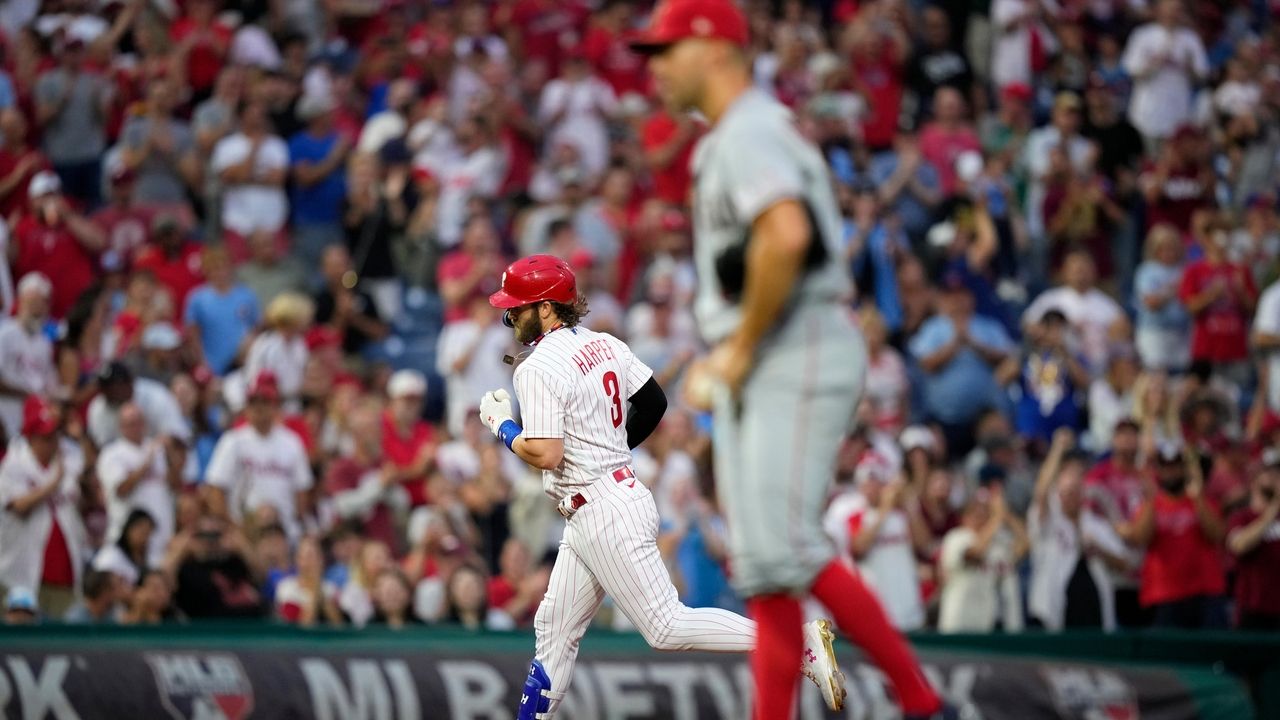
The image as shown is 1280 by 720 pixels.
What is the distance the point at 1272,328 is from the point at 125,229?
974 cm

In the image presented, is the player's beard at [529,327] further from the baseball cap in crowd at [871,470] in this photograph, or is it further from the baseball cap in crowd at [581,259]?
the baseball cap in crowd at [581,259]

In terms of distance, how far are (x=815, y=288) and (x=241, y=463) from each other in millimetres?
8577

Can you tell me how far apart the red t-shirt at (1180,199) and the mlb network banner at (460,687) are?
805 cm

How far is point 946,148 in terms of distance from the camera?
19078mm

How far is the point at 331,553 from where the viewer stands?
46.2ft

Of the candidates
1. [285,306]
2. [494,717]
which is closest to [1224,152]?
[285,306]

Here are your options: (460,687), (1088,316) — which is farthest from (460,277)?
(460,687)

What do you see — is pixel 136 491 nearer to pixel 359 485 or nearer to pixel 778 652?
pixel 359 485

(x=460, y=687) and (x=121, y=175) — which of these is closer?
(x=460, y=687)

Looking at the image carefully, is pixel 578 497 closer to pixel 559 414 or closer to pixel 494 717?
pixel 559 414

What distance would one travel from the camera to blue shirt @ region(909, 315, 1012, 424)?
53.9 ft

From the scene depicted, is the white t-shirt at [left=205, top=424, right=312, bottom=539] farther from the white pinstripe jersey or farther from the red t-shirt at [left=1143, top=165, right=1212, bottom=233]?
the red t-shirt at [left=1143, top=165, right=1212, bottom=233]

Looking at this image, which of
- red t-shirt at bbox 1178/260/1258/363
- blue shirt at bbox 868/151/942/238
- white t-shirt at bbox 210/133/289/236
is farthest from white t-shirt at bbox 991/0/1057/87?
white t-shirt at bbox 210/133/289/236

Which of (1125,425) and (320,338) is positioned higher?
(320,338)
